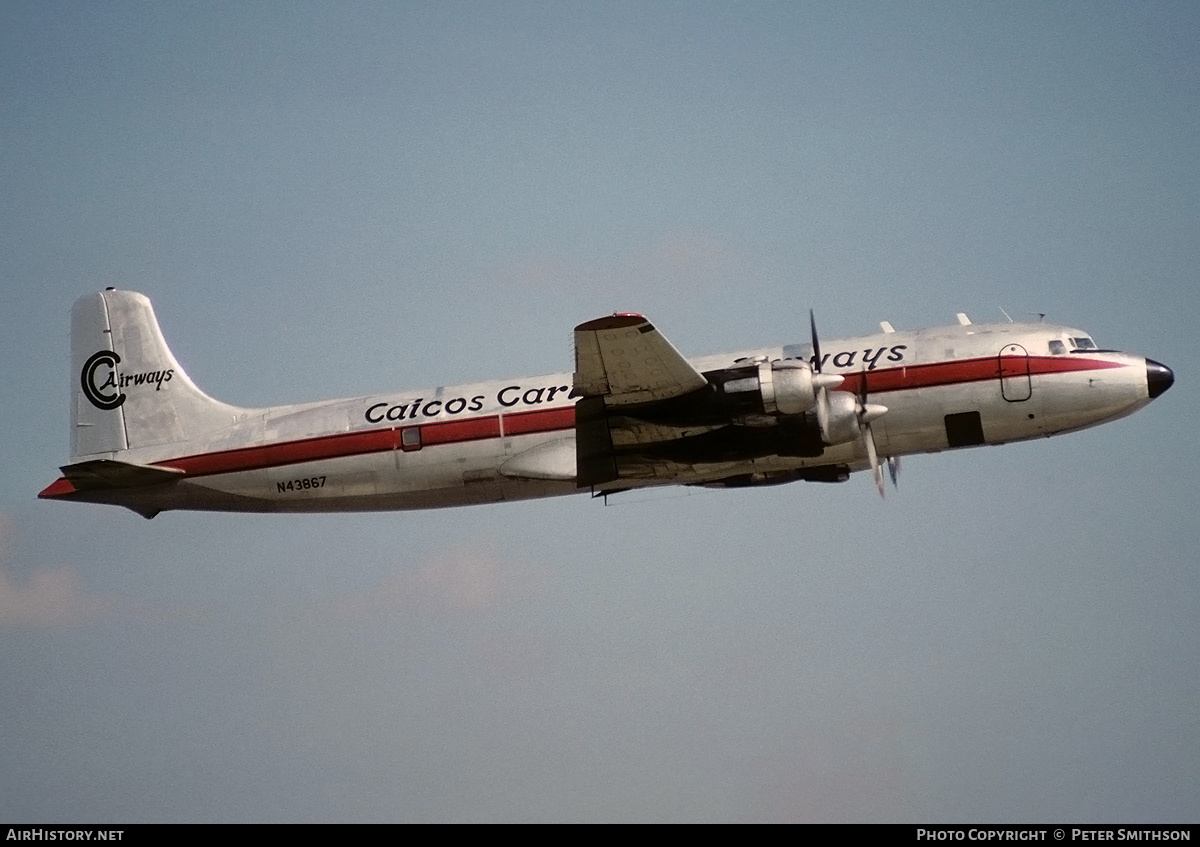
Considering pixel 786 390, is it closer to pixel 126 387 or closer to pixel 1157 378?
pixel 1157 378

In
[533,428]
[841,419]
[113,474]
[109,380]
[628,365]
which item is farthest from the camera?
[109,380]

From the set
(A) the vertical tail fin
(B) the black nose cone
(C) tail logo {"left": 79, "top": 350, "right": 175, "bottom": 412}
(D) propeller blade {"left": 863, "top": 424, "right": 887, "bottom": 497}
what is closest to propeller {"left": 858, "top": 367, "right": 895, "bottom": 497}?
(D) propeller blade {"left": 863, "top": 424, "right": 887, "bottom": 497}

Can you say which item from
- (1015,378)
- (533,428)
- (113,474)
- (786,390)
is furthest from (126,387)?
(1015,378)

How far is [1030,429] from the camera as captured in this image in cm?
3447

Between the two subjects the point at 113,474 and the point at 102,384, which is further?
the point at 102,384

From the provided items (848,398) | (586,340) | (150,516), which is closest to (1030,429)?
(848,398)

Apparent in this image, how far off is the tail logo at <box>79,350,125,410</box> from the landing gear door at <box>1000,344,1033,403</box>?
21.9 m

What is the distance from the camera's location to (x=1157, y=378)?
113 feet

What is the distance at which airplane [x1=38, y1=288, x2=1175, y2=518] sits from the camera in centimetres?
3250

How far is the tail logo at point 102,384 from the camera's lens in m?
38.7

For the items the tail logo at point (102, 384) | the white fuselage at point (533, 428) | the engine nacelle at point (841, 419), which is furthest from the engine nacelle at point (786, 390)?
the tail logo at point (102, 384)

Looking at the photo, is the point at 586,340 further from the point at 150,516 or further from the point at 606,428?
the point at 150,516

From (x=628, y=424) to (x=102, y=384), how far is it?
48.1 ft

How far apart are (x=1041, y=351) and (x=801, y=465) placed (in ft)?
19.8
